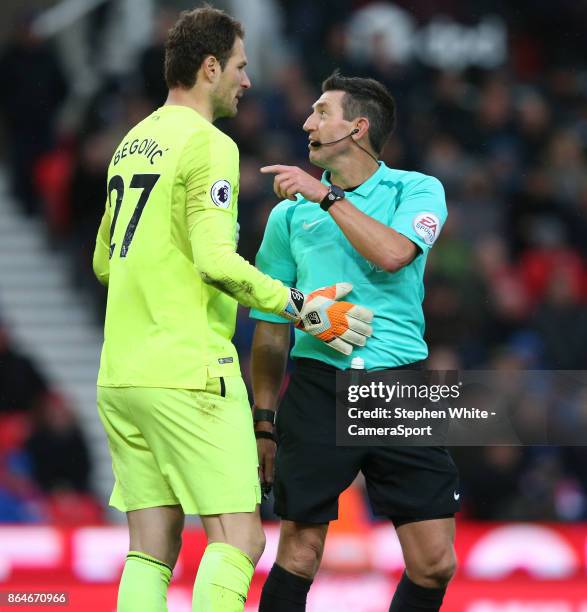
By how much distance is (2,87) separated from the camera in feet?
32.6

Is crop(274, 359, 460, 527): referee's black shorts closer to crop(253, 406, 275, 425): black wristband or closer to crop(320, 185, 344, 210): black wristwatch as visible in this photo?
crop(253, 406, 275, 425): black wristband

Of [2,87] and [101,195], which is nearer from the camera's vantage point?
[101,195]

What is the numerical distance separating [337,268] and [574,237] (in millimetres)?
5700

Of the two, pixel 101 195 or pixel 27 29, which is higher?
pixel 27 29

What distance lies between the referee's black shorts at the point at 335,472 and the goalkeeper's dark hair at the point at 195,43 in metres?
→ 1.08

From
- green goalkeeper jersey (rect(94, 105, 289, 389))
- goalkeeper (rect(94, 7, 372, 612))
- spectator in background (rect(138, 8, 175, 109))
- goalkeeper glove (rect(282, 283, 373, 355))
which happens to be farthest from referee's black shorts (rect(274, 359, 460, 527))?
spectator in background (rect(138, 8, 175, 109))

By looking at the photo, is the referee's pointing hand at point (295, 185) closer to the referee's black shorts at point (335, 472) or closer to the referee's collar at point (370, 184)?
the referee's collar at point (370, 184)

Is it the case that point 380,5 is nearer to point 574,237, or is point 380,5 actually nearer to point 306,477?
point 574,237

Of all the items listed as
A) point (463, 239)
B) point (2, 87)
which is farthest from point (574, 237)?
point (2, 87)

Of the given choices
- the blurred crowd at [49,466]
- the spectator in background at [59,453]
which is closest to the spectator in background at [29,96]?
the blurred crowd at [49,466]

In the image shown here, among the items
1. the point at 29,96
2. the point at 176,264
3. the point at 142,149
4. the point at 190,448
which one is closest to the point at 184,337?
the point at 176,264

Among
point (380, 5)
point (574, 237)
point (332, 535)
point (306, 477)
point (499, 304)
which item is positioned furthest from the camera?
point (380, 5)

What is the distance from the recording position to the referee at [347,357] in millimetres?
4270

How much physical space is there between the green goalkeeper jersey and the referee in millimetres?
368
